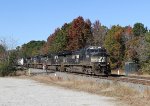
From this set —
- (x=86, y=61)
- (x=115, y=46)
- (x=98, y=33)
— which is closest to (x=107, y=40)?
(x=115, y=46)

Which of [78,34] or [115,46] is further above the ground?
[78,34]

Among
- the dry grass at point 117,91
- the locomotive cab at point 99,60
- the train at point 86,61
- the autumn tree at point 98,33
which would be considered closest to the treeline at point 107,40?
the autumn tree at point 98,33

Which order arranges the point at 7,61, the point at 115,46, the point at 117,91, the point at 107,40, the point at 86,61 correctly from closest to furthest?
the point at 117,91
the point at 86,61
the point at 7,61
the point at 115,46
the point at 107,40

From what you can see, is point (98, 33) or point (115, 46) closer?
point (115, 46)

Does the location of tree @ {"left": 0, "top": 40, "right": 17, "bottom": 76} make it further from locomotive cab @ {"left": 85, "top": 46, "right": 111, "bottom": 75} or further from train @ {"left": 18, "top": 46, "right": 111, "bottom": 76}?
locomotive cab @ {"left": 85, "top": 46, "right": 111, "bottom": 75}

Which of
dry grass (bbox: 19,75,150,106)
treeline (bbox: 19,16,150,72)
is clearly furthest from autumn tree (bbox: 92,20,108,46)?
dry grass (bbox: 19,75,150,106)

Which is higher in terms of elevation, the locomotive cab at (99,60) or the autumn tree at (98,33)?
the autumn tree at (98,33)

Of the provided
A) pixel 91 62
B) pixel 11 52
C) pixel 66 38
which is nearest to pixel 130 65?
pixel 91 62

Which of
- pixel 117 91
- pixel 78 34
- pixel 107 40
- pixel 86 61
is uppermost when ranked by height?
pixel 78 34

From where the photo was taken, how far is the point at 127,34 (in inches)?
3647

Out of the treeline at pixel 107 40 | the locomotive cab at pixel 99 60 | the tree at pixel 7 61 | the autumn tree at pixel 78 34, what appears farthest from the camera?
the autumn tree at pixel 78 34

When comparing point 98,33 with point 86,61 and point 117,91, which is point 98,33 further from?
point 117,91

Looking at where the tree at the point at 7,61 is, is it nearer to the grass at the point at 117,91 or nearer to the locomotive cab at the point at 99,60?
the locomotive cab at the point at 99,60

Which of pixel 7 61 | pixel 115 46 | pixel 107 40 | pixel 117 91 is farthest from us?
pixel 107 40
